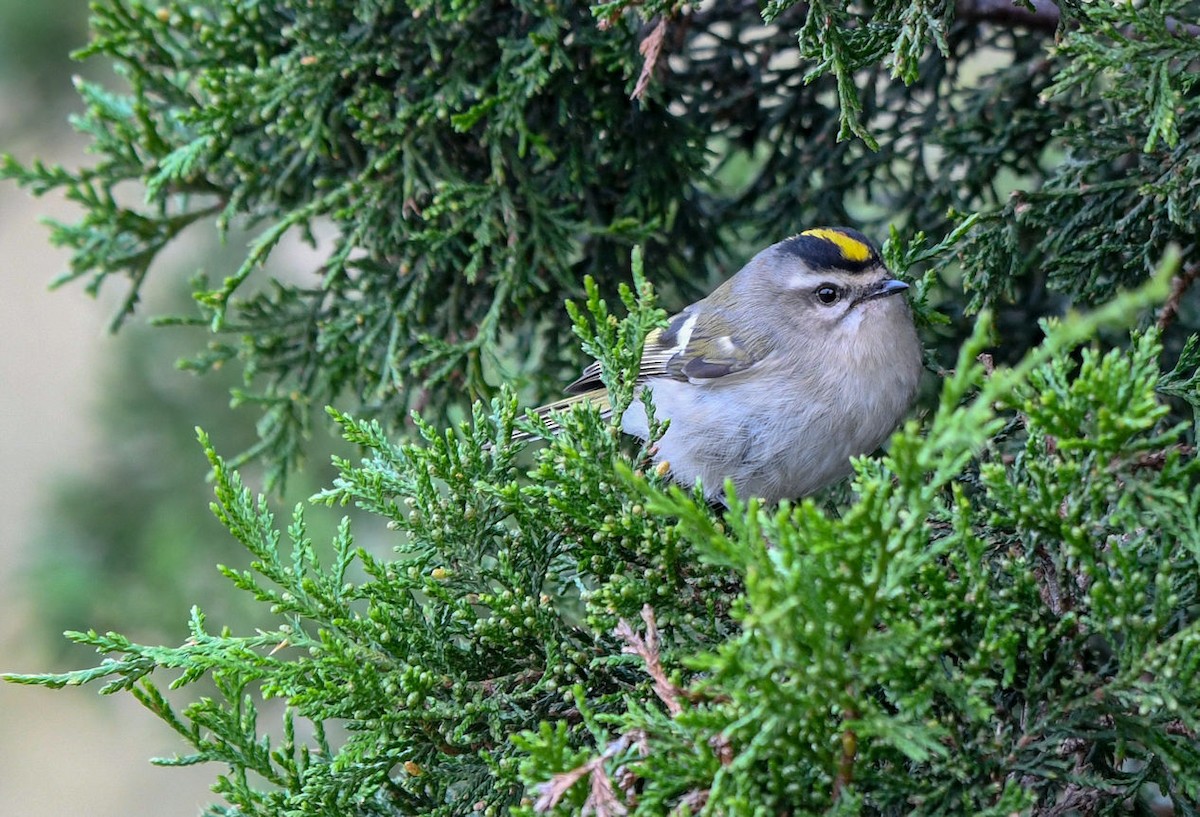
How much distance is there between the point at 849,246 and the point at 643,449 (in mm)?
1062

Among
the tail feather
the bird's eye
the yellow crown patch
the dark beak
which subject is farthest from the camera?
the tail feather

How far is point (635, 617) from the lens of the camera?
2.05 meters

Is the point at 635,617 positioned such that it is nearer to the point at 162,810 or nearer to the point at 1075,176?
the point at 1075,176

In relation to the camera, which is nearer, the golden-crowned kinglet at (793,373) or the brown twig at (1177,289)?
the brown twig at (1177,289)

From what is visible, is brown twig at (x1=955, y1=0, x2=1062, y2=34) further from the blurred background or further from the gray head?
the blurred background

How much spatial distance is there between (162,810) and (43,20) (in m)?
6.78

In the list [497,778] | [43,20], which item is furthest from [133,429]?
[497,778]

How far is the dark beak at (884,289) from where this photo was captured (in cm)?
280

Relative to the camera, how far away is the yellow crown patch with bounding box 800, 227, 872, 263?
291cm

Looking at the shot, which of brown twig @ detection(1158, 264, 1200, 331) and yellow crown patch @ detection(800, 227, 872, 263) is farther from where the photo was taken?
yellow crown patch @ detection(800, 227, 872, 263)

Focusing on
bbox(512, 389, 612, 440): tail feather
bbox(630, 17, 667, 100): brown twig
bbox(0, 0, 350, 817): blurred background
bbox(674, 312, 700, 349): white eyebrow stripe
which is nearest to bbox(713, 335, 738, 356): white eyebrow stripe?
bbox(674, 312, 700, 349): white eyebrow stripe

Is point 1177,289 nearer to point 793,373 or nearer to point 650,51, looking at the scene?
point 793,373

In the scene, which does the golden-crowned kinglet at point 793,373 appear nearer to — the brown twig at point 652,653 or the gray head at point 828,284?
the gray head at point 828,284

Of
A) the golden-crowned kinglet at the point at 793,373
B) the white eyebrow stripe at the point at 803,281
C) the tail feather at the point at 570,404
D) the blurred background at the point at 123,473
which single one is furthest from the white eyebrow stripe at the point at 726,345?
the blurred background at the point at 123,473
